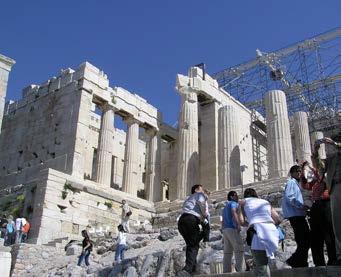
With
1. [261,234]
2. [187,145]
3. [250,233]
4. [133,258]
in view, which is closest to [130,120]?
[187,145]

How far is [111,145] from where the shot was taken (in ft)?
97.2

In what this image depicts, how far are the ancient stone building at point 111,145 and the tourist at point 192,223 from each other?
15091 millimetres

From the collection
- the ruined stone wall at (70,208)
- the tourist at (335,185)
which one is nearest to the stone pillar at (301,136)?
the ruined stone wall at (70,208)

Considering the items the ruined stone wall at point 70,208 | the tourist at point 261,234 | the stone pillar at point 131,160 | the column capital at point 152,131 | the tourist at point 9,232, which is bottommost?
the tourist at point 261,234

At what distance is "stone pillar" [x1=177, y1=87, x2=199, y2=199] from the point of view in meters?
28.1

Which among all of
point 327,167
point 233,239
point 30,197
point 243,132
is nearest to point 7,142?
point 30,197

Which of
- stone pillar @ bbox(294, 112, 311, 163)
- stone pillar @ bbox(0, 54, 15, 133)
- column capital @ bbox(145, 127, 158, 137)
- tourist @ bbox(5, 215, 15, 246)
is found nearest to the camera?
stone pillar @ bbox(0, 54, 15, 133)

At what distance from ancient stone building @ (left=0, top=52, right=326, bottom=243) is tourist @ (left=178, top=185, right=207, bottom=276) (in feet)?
49.5

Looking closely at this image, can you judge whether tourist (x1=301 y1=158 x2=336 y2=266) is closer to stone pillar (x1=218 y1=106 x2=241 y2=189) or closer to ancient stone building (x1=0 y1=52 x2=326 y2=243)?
ancient stone building (x1=0 y1=52 x2=326 y2=243)

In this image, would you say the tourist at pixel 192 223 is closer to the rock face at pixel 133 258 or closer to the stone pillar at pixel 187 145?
the rock face at pixel 133 258

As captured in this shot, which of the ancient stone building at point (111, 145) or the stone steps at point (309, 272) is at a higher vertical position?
the ancient stone building at point (111, 145)

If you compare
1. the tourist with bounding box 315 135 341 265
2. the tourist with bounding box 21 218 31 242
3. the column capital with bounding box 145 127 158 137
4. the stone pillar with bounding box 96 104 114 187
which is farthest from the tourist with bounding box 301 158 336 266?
the column capital with bounding box 145 127 158 137

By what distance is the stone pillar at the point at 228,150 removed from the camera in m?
27.5

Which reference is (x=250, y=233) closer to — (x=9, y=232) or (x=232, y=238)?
(x=232, y=238)
